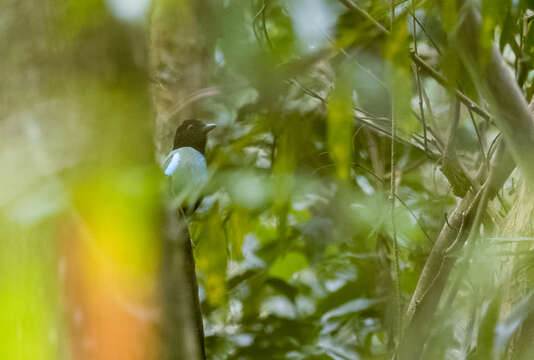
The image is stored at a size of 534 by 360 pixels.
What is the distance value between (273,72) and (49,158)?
3.24ft

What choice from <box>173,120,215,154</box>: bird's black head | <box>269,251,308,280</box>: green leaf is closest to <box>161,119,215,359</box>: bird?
<box>173,120,215,154</box>: bird's black head

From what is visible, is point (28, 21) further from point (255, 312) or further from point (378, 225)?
point (255, 312)

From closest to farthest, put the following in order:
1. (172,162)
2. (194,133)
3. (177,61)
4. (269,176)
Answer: (269,176) < (172,162) < (194,133) < (177,61)

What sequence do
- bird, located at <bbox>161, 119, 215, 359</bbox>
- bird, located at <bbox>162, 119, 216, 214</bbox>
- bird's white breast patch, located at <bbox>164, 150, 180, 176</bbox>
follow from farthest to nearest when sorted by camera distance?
bird's white breast patch, located at <bbox>164, 150, 180, 176</bbox> → bird, located at <bbox>162, 119, 216, 214</bbox> → bird, located at <bbox>161, 119, 215, 359</bbox>

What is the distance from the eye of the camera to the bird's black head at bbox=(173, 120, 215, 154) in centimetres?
196

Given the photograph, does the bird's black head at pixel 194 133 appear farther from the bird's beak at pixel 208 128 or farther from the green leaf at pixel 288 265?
the green leaf at pixel 288 265

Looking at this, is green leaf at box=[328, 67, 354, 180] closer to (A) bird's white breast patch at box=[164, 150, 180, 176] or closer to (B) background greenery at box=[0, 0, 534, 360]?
(B) background greenery at box=[0, 0, 534, 360]

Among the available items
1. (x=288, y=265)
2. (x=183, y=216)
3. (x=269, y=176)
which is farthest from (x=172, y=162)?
(x=183, y=216)

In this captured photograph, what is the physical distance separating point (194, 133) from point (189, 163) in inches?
12.2

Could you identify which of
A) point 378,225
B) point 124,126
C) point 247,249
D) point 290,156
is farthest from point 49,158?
point 247,249

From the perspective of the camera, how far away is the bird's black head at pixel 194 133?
1.96 metres

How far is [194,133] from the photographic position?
6.56ft

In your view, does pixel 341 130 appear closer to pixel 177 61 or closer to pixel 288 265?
pixel 288 265

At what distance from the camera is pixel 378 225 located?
160cm
